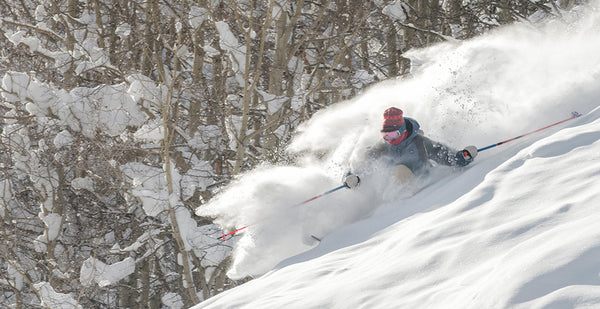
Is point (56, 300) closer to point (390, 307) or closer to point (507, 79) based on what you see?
point (390, 307)

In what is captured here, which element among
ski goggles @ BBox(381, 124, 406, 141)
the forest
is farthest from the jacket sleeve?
the forest

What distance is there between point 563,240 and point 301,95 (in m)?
5.81

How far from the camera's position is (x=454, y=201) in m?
4.38

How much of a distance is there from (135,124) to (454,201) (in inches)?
199

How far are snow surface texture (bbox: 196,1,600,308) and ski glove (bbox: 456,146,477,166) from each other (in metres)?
0.14

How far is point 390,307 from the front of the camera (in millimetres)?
2883

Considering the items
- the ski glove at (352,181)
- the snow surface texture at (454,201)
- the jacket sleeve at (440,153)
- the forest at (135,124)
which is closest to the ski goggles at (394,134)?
the jacket sleeve at (440,153)

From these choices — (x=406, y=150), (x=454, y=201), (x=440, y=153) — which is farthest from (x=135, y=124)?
(x=454, y=201)

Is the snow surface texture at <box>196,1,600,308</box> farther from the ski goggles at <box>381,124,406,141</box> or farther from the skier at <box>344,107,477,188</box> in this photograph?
the ski goggles at <box>381,124,406,141</box>

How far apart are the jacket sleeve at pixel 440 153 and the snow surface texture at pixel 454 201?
0.41 ft

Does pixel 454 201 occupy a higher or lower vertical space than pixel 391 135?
lower

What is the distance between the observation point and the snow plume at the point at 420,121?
5.73 meters

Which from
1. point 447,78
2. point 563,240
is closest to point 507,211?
point 563,240

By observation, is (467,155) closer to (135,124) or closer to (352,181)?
(352,181)
